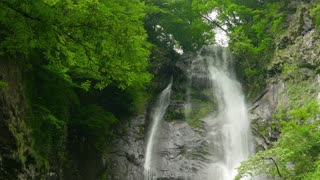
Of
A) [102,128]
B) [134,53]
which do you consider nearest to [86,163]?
[102,128]

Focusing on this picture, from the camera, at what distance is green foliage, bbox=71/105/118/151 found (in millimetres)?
13492

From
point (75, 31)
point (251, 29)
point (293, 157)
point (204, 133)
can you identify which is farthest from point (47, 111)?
point (251, 29)

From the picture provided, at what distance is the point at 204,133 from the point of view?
697 inches

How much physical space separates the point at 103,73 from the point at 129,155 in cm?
829

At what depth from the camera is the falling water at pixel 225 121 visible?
15.9m

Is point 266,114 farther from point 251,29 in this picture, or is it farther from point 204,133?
point 251,29

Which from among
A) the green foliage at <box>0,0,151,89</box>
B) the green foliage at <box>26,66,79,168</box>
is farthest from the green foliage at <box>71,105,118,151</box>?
the green foliage at <box>0,0,151,89</box>

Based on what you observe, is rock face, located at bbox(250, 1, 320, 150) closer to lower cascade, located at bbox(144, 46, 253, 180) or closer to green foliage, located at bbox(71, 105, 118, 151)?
lower cascade, located at bbox(144, 46, 253, 180)

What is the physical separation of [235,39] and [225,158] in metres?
8.90

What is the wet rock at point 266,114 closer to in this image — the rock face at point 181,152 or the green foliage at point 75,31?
the rock face at point 181,152

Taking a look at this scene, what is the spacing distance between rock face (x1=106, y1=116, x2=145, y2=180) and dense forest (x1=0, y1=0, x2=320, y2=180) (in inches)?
15.7

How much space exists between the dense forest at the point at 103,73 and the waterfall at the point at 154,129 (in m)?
0.62

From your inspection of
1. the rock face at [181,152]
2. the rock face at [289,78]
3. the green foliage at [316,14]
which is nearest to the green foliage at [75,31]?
the rock face at [181,152]

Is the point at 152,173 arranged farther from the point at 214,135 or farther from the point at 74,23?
the point at 74,23
